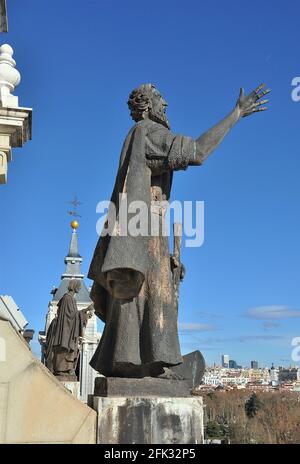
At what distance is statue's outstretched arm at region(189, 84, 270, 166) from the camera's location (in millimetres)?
4008

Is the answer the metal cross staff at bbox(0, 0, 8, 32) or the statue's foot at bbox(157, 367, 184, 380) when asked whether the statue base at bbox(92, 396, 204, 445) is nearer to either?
the statue's foot at bbox(157, 367, 184, 380)

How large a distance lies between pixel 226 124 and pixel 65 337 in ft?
31.5

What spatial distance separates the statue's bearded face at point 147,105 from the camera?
14.9 ft

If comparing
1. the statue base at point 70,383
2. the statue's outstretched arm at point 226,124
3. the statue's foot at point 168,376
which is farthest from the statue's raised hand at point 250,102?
the statue base at point 70,383

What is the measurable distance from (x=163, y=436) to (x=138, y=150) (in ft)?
6.93

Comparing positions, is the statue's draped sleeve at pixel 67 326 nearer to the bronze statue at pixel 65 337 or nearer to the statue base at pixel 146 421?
the bronze statue at pixel 65 337

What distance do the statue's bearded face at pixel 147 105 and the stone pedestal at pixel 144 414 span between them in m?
2.22

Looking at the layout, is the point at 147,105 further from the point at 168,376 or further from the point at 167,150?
the point at 168,376

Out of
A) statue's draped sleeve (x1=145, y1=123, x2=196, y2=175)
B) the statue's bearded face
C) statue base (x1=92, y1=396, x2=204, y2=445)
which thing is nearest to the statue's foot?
statue base (x1=92, y1=396, x2=204, y2=445)

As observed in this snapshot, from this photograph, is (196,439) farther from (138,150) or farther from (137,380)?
(138,150)

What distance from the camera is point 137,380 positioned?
3.64 meters

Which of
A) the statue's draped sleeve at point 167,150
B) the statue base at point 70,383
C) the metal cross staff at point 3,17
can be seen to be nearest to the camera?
the statue's draped sleeve at point 167,150

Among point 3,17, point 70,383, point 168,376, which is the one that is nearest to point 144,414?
point 168,376

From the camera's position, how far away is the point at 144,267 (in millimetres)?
3705
